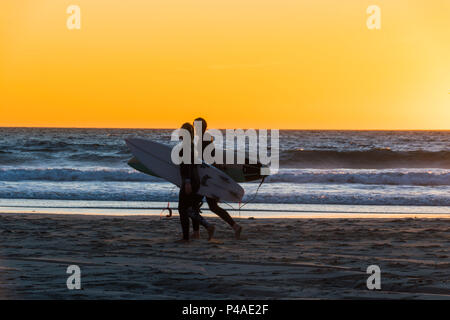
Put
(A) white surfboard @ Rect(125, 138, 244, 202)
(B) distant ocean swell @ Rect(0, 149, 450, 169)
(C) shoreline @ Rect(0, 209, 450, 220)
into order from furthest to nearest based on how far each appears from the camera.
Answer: (B) distant ocean swell @ Rect(0, 149, 450, 169), (C) shoreline @ Rect(0, 209, 450, 220), (A) white surfboard @ Rect(125, 138, 244, 202)

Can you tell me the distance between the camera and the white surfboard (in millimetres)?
8656

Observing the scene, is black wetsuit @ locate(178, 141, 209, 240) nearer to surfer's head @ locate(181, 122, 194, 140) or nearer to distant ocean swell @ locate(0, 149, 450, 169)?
surfer's head @ locate(181, 122, 194, 140)

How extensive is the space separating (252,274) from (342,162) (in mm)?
31846

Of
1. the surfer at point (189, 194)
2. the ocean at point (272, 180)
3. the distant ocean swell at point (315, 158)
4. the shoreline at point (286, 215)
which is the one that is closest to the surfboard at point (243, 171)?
the surfer at point (189, 194)

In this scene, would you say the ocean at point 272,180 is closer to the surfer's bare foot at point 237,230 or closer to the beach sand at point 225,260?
the beach sand at point 225,260

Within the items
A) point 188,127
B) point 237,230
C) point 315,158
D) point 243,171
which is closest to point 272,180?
point 243,171

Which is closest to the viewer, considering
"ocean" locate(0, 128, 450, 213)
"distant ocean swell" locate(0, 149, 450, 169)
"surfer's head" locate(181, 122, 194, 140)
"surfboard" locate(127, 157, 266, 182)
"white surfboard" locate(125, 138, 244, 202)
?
"surfer's head" locate(181, 122, 194, 140)

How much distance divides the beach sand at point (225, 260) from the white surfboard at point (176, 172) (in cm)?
66

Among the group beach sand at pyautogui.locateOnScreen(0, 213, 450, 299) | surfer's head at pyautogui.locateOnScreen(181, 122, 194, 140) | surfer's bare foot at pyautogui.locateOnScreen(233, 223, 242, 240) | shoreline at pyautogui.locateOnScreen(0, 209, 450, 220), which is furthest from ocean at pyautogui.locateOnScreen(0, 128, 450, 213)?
surfer's head at pyautogui.locateOnScreen(181, 122, 194, 140)

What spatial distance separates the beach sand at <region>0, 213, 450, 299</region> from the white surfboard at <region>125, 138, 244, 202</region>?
2.17ft

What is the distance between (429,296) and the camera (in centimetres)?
522

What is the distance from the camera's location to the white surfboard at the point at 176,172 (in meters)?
8.66

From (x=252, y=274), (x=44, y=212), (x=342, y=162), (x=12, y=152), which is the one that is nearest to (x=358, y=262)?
(x=252, y=274)
